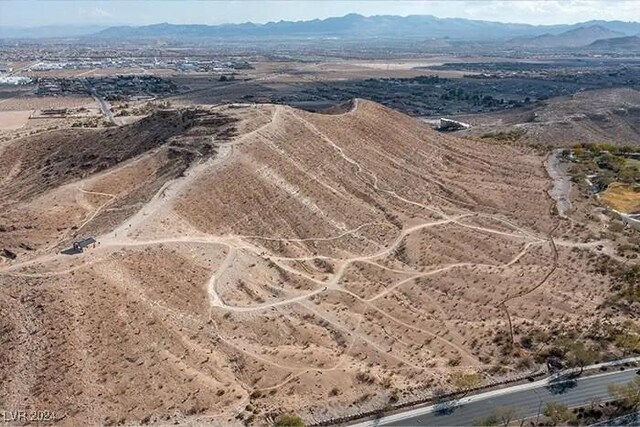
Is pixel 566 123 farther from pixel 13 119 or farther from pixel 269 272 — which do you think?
pixel 13 119

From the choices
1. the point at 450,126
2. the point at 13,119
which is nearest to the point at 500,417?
the point at 450,126

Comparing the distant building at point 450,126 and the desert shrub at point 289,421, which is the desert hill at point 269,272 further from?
the distant building at point 450,126

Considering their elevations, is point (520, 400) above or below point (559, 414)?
below

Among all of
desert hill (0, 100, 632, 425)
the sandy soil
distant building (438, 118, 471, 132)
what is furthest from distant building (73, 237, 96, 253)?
distant building (438, 118, 471, 132)

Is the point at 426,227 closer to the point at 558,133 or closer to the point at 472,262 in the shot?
the point at 472,262

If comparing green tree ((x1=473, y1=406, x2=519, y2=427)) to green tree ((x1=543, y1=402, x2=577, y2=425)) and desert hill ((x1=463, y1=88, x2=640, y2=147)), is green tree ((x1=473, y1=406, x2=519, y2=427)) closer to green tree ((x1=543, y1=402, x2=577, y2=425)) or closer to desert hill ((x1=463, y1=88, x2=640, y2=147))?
green tree ((x1=543, y1=402, x2=577, y2=425))
